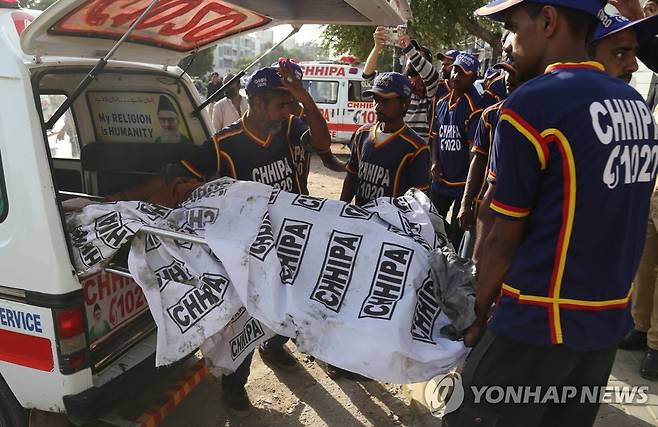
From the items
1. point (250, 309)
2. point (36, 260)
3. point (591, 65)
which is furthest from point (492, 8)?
point (36, 260)

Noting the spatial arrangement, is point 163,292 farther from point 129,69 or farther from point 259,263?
point 129,69

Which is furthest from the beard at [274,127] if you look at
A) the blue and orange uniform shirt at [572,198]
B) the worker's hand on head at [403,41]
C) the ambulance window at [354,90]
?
the ambulance window at [354,90]

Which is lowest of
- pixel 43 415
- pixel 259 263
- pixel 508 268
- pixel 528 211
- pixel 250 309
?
pixel 43 415

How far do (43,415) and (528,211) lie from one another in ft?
8.18

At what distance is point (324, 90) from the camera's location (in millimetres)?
12938

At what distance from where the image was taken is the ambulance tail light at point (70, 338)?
2.07 m

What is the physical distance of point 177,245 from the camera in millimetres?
2221

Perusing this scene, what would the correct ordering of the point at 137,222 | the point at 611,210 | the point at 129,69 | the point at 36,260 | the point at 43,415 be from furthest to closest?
the point at 129,69, the point at 43,415, the point at 137,222, the point at 36,260, the point at 611,210

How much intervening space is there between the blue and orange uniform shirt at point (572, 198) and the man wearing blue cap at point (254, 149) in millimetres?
1566

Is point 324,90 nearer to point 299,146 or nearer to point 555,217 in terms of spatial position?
point 299,146

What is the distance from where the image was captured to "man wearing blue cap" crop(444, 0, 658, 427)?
5.00 ft

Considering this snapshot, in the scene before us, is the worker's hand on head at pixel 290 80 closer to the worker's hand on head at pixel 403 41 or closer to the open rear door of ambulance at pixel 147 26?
the open rear door of ambulance at pixel 147 26

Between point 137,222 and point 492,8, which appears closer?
point 492,8

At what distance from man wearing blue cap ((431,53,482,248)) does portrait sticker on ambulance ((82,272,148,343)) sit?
9.34 ft
